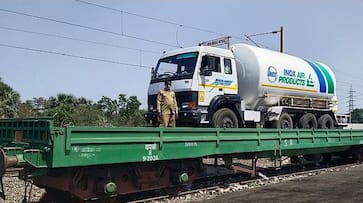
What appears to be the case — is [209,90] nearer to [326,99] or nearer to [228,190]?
[228,190]

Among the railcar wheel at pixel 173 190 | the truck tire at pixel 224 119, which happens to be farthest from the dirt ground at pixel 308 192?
the truck tire at pixel 224 119

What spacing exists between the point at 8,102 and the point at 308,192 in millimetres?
20607

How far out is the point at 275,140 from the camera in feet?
35.2

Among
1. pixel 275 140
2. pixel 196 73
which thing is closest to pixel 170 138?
pixel 196 73

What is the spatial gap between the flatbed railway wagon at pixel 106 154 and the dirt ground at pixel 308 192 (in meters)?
0.97

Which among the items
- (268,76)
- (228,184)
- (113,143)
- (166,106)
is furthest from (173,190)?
(268,76)

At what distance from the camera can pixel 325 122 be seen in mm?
15453

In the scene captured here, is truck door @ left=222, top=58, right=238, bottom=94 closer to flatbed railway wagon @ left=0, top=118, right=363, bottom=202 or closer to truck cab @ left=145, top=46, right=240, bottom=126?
truck cab @ left=145, top=46, right=240, bottom=126

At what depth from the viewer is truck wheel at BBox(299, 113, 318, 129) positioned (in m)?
14.4

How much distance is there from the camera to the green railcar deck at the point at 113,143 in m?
5.98

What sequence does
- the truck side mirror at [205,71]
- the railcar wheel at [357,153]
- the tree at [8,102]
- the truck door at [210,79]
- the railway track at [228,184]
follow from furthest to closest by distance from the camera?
the tree at [8,102] < the railcar wheel at [357,153] < the truck side mirror at [205,71] < the truck door at [210,79] < the railway track at [228,184]

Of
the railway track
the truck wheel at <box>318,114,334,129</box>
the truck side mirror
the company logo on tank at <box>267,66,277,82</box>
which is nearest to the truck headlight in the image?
the truck side mirror

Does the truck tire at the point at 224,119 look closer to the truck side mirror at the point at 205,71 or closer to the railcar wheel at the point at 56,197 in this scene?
the truck side mirror at the point at 205,71

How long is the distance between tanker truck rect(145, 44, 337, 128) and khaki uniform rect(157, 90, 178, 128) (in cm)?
77
